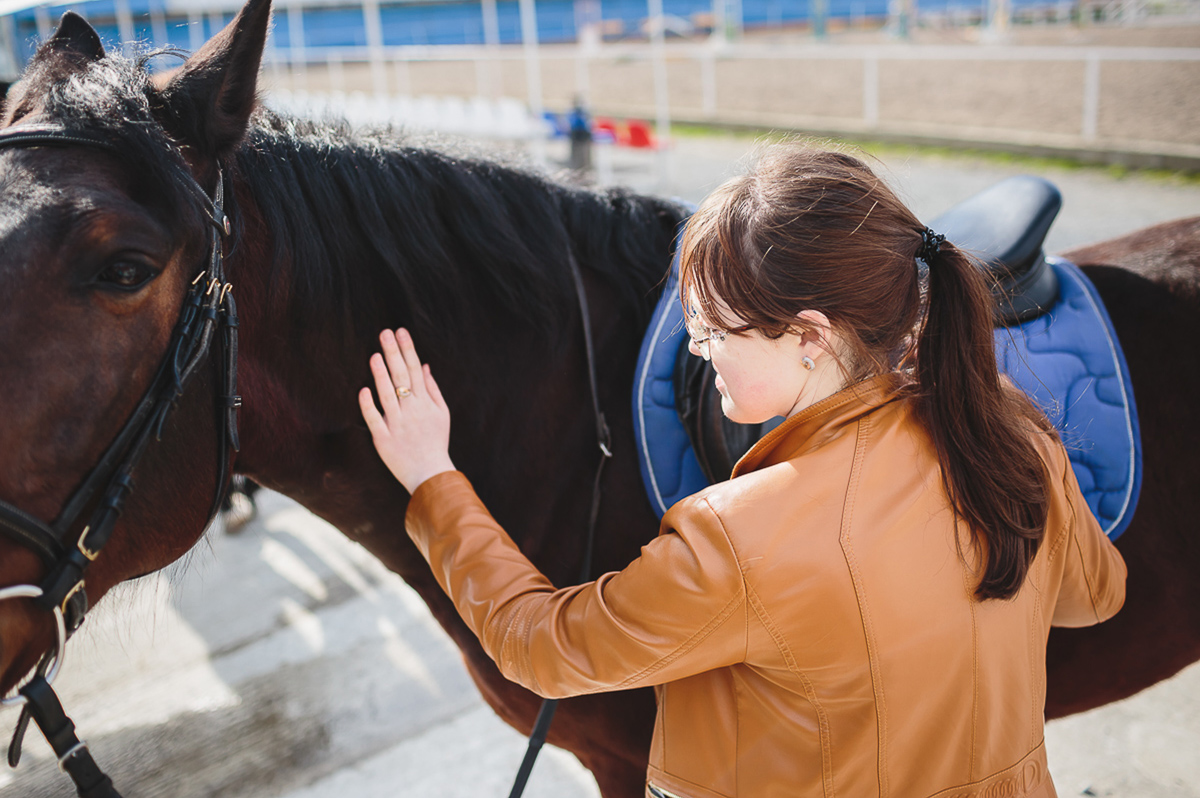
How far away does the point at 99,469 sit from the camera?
0.99 metres

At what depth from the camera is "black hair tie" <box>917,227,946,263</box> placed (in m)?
0.99

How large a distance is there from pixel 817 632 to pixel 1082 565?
534 mm

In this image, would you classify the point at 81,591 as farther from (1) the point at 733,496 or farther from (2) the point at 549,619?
(1) the point at 733,496

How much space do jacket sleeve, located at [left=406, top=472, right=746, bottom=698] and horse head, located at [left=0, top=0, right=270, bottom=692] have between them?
0.41m

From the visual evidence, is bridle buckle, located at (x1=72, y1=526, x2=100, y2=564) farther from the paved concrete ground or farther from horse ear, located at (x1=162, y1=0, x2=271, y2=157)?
the paved concrete ground

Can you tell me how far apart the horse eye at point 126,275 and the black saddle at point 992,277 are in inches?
34.4

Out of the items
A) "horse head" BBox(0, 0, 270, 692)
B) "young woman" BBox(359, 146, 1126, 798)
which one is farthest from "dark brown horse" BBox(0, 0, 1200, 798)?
"young woman" BBox(359, 146, 1126, 798)

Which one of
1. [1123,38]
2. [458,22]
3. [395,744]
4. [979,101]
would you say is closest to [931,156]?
[979,101]

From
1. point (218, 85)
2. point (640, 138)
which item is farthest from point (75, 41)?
point (640, 138)

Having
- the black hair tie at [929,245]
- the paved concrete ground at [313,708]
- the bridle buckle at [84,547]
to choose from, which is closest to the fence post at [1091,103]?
the paved concrete ground at [313,708]

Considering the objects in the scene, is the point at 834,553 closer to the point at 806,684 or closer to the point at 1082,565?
the point at 806,684

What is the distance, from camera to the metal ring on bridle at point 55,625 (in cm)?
93

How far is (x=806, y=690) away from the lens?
97 centimetres

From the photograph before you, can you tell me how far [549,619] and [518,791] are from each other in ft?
1.69
